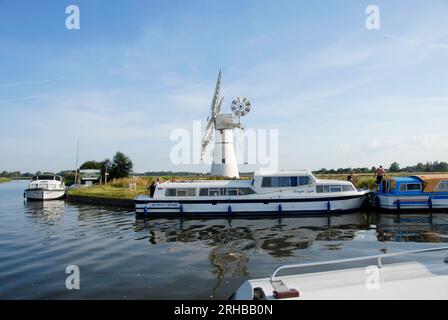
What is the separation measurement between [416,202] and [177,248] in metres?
18.5

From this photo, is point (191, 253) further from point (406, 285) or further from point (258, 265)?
point (406, 285)

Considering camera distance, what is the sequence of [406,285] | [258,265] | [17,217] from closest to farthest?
[406,285], [258,265], [17,217]

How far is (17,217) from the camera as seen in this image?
2616 cm

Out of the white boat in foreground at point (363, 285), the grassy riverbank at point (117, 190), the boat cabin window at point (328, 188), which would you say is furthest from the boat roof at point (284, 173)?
the white boat in foreground at point (363, 285)

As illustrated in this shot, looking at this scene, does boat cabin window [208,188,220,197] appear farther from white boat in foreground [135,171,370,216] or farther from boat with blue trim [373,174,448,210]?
boat with blue trim [373,174,448,210]

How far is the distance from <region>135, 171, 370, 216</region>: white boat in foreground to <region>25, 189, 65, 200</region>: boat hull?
22.8 metres

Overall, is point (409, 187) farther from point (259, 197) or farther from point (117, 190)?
point (117, 190)

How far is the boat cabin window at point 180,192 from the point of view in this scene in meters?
24.6

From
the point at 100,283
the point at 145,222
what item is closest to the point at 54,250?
the point at 100,283

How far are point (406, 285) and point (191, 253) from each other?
31.7 feet

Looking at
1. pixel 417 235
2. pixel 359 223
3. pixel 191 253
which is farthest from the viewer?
pixel 359 223

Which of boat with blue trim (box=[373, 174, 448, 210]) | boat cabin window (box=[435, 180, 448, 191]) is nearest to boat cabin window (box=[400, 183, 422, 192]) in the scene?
boat with blue trim (box=[373, 174, 448, 210])

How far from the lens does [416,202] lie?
2345 centimetres

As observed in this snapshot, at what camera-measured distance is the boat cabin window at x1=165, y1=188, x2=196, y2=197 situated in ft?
80.6
